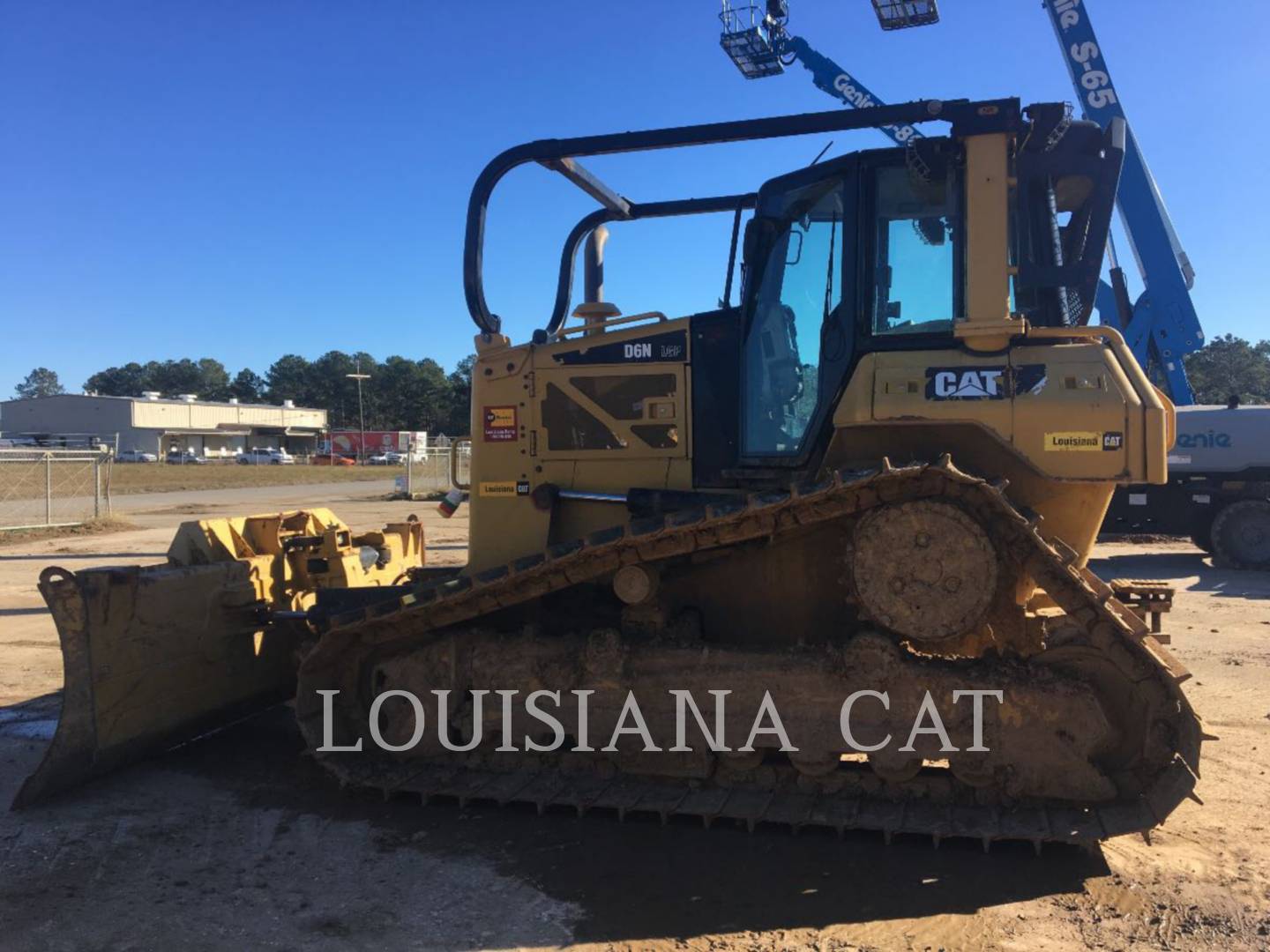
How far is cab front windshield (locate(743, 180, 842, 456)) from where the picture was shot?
16.4 feet

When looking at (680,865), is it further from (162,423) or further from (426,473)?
(162,423)

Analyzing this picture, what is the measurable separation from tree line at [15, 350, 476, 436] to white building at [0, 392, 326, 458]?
10.8 m

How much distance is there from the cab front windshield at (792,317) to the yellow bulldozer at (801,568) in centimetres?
2

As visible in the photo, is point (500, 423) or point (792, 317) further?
point (500, 423)

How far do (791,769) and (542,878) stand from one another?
139 cm

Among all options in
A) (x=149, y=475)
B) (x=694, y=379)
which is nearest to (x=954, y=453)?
(x=694, y=379)

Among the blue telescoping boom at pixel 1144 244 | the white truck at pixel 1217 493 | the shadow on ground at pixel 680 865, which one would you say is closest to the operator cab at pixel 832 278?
the shadow on ground at pixel 680 865

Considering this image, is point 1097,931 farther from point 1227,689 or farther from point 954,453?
point 1227,689

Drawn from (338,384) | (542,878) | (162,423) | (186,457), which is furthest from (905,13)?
(338,384)

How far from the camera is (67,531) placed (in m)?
20.1

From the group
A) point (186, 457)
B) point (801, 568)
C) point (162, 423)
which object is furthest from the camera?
point (162, 423)

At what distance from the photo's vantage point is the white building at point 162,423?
87375mm

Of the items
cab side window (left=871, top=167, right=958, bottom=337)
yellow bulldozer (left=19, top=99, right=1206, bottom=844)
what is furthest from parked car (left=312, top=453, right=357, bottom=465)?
cab side window (left=871, top=167, right=958, bottom=337)

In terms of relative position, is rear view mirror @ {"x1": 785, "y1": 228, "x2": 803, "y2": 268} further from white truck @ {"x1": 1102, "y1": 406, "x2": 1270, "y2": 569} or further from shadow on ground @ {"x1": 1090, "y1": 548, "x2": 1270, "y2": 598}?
white truck @ {"x1": 1102, "y1": 406, "x2": 1270, "y2": 569}
